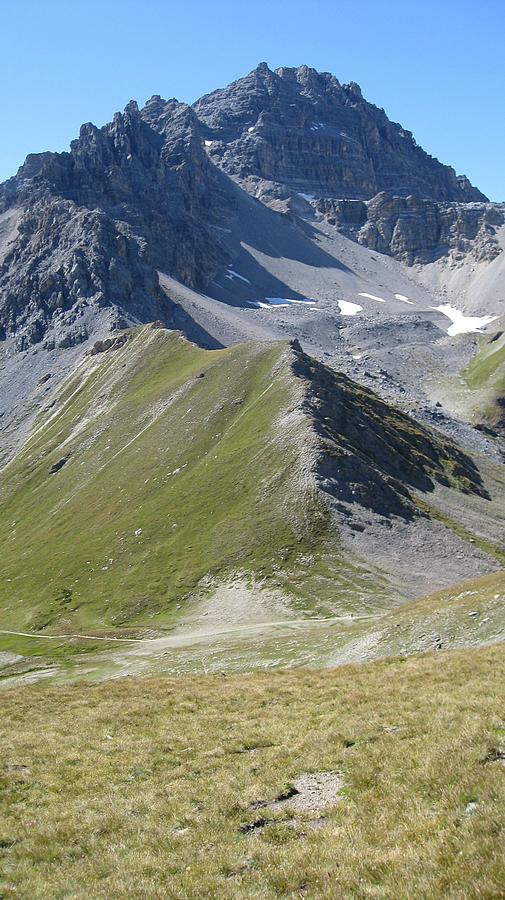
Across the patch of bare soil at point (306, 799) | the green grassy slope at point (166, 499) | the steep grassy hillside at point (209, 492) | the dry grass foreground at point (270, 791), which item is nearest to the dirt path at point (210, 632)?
the steep grassy hillside at point (209, 492)

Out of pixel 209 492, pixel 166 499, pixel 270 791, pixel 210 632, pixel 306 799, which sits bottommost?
pixel 210 632

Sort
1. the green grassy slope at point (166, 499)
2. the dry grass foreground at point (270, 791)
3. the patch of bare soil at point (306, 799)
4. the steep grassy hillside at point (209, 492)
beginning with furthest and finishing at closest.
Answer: the green grassy slope at point (166, 499), the steep grassy hillside at point (209, 492), the patch of bare soil at point (306, 799), the dry grass foreground at point (270, 791)

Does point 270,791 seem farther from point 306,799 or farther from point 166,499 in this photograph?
point 166,499

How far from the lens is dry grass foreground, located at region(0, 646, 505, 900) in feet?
43.9

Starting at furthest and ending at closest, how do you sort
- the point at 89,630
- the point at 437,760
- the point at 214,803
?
the point at 89,630
the point at 214,803
the point at 437,760

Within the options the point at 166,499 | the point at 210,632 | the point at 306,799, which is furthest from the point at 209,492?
the point at 306,799

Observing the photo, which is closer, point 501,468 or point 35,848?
point 35,848

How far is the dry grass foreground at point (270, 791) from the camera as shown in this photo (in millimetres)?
13391

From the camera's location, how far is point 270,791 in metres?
Result: 18.6

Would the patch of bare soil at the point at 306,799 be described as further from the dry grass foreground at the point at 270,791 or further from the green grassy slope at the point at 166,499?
the green grassy slope at the point at 166,499

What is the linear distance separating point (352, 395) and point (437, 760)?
A: 131055mm

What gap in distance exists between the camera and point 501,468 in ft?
528

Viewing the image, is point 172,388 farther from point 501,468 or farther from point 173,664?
point 173,664

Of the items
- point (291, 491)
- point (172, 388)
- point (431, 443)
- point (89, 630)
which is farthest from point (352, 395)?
point (89, 630)
